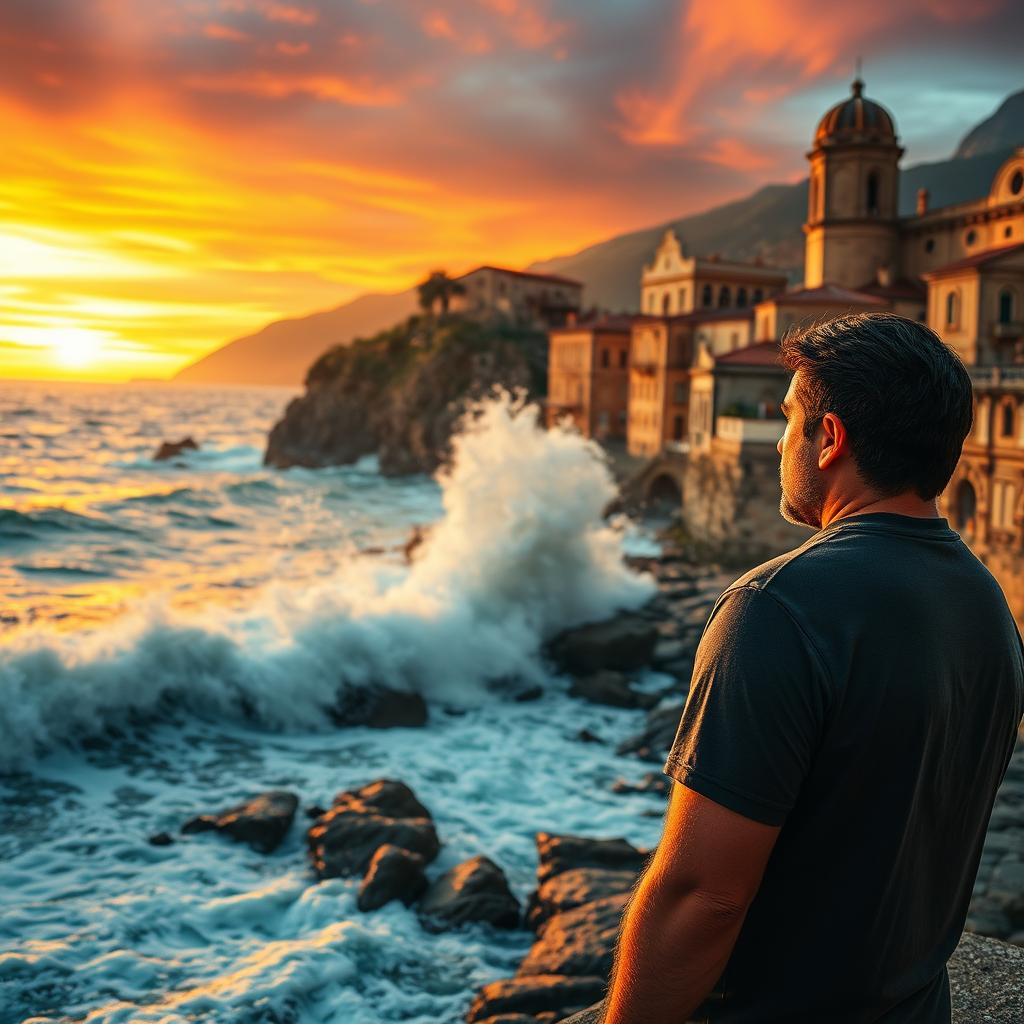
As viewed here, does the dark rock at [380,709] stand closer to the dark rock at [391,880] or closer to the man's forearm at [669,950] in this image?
the dark rock at [391,880]

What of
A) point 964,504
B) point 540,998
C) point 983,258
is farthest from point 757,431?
point 540,998

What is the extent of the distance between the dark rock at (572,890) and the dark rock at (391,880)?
4.38 ft

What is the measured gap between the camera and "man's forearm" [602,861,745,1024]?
1978 mm

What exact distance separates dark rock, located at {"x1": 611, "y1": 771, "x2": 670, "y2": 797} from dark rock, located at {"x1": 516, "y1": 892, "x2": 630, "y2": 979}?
→ 4671mm

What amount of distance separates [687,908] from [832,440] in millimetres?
1074

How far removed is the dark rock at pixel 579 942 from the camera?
9.00 metres

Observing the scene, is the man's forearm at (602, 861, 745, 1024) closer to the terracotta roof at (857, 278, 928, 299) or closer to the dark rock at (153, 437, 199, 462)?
the terracotta roof at (857, 278, 928, 299)

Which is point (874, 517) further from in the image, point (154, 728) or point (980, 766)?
point (154, 728)

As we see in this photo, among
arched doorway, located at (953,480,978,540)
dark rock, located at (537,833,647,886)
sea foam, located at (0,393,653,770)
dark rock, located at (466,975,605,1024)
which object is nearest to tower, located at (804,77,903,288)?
arched doorway, located at (953,480,978,540)

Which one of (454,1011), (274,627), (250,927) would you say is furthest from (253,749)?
(454,1011)

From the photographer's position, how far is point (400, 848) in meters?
11.6

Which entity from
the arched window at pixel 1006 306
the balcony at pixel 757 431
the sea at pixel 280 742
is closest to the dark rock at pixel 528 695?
the sea at pixel 280 742

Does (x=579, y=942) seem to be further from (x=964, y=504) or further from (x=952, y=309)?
(x=952, y=309)

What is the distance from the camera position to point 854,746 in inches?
77.4
